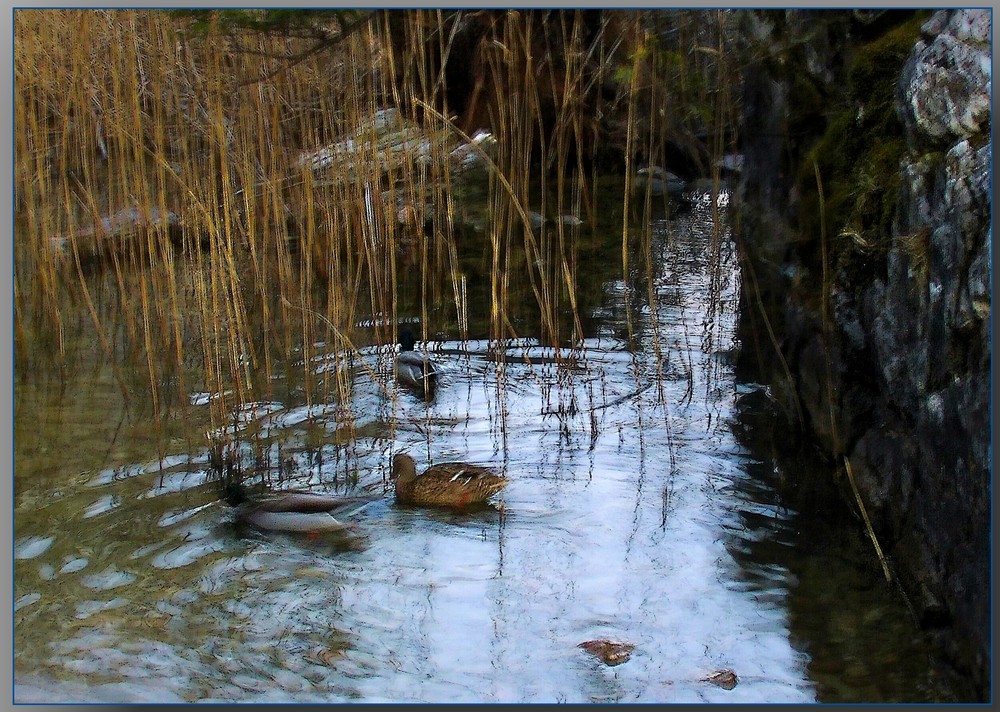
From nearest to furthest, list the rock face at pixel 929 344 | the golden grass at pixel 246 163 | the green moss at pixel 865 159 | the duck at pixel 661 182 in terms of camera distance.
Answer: the rock face at pixel 929 344, the green moss at pixel 865 159, the golden grass at pixel 246 163, the duck at pixel 661 182

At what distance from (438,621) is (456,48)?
3.83 ft

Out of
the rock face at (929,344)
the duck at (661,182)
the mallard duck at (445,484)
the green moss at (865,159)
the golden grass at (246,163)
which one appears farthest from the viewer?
the duck at (661,182)

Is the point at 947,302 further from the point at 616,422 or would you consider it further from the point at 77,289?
the point at 77,289

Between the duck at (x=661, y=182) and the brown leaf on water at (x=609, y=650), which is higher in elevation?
the duck at (x=661, y=182)

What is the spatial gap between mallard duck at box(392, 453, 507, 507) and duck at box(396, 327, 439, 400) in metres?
0.30

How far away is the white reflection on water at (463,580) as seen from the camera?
5.43 feet

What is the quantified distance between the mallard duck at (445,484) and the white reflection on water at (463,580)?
1.5 inches

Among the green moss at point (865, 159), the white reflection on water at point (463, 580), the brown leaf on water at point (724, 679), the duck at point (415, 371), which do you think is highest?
the green moss at point (865, 159)

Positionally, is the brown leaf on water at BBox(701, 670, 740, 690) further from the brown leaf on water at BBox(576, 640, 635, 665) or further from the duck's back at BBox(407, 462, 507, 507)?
the duck's back at BBox(407, 462, 507, 507)

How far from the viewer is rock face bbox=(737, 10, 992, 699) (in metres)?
1.60

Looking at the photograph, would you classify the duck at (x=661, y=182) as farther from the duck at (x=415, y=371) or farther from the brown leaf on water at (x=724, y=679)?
the brown leaf on water at (x=724, y=679)

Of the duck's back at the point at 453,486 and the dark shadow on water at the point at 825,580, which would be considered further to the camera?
the duck's back at the point at 453,486

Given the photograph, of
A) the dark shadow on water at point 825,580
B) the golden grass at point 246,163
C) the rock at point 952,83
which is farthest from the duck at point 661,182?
the rock at point 952,83

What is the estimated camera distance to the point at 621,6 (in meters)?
1.77
